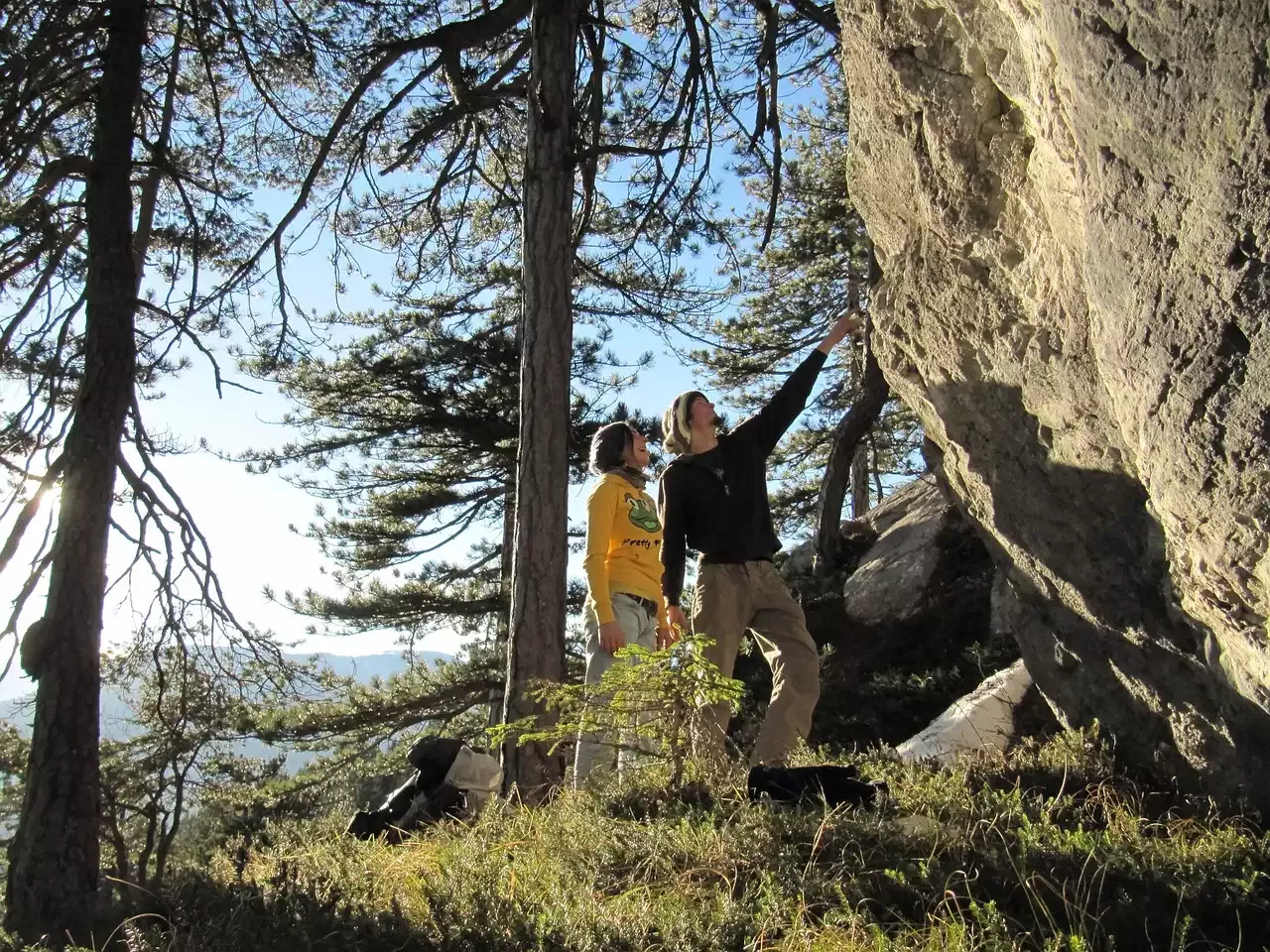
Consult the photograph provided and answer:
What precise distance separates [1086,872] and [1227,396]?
4.54 feet

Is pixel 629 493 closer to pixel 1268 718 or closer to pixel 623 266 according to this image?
pixel 1268 718

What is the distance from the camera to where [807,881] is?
2799 millimetres

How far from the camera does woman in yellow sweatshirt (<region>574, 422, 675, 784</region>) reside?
16.3 feet

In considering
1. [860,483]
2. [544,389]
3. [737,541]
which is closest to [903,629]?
[544,389]

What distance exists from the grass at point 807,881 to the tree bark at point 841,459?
25.9ft

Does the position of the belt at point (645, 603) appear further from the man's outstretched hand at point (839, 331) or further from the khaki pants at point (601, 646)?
the man's outstretched hand at point (839, 331)

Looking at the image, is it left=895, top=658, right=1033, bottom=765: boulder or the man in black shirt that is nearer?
the man in black shirt

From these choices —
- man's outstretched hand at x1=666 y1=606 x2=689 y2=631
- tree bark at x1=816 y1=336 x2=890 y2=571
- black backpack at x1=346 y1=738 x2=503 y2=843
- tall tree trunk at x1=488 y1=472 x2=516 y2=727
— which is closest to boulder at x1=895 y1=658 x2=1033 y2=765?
man's outstretched hand at x1=666 y1=606 x2=689 y2=631

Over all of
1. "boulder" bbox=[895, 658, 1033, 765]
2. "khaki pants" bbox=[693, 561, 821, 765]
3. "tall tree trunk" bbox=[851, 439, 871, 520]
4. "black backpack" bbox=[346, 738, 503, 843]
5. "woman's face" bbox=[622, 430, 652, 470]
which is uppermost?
"tall tree trunk" bbox=[851, 439, 871, 520]

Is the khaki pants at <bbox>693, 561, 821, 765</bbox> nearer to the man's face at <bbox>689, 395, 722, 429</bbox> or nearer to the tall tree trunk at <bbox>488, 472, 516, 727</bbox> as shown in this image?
the man's face at <bbox>689, 395, 722, 429</bbox>

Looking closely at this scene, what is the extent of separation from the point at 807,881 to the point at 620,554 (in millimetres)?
2528

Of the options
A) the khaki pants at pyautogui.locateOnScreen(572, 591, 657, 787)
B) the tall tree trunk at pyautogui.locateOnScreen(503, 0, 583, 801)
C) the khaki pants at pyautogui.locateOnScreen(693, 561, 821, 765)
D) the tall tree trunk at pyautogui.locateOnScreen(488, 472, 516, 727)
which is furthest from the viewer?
the tall tree trunk at pyautogui.locateOnScreen(488, 472, 516, 727)

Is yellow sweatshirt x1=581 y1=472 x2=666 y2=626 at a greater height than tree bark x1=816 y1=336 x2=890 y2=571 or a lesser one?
lesser

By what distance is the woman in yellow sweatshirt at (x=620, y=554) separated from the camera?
495cm
